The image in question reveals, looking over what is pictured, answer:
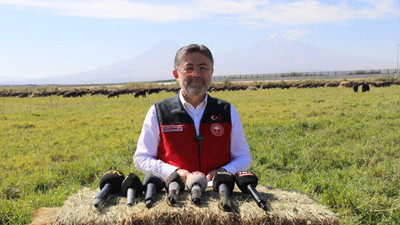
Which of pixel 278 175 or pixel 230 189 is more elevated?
pixel 230 189

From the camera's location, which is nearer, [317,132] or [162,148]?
[162,148]

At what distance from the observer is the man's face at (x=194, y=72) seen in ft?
9.30

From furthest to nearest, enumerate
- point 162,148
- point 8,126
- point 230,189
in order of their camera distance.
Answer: point 8,126 → point 162,148 → point 230,189

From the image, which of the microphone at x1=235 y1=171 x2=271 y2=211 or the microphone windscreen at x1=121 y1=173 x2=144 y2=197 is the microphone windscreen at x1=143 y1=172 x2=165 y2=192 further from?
the microphone at x1=235 y1=171 x2=271 y2=211

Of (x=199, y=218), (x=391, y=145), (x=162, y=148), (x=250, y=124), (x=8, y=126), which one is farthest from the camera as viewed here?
(x=8, y=126)

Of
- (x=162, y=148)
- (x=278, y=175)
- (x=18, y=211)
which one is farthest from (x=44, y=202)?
(x=278, y=175)

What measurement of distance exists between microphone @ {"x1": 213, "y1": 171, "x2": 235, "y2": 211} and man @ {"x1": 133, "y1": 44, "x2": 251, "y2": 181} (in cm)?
38

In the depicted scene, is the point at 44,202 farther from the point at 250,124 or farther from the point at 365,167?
the point at 250,124

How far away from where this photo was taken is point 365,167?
5930mm

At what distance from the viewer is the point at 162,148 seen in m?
3.03

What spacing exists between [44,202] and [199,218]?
9.42ft

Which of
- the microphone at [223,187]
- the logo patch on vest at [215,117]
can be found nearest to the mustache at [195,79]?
the logo patch on vest at [215,117]

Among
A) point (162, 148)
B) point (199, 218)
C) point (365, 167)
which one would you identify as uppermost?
point (162, 148)

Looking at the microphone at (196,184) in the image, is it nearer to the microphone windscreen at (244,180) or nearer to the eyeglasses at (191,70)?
the microphone windscreen at (244,180)
